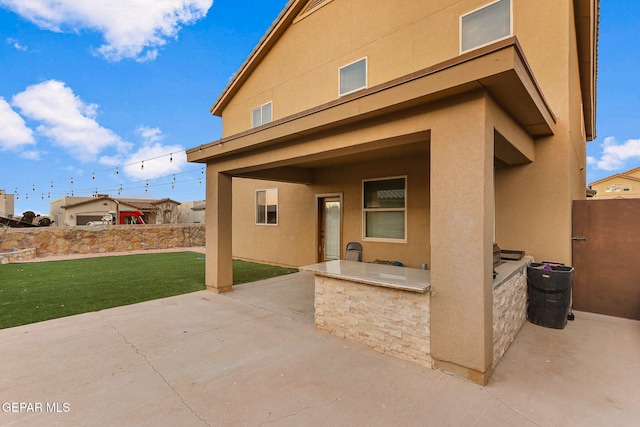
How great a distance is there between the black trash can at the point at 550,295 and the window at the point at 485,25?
4.40 m

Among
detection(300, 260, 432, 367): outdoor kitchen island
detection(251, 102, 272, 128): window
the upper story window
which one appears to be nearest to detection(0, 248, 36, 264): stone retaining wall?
detection(251, 102, 272, 128): window

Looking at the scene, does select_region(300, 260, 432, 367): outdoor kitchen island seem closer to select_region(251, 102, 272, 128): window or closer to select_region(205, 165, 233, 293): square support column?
select_region(205, 165, 233, 293): square support column

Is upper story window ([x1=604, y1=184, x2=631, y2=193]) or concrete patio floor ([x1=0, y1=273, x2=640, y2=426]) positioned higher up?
upper story window ([x1=604, y1=184, x2=631, y2=193])

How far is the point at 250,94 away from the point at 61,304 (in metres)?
8.51

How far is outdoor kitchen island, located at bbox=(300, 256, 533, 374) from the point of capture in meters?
3.46

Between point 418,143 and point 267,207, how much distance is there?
681cm

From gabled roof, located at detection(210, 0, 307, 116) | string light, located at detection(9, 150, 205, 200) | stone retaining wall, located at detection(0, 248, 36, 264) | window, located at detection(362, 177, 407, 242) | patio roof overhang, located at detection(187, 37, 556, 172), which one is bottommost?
stone retaining wall, located at detection(0, 248, 36, 264)

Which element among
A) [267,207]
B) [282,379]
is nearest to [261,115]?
[267,207]

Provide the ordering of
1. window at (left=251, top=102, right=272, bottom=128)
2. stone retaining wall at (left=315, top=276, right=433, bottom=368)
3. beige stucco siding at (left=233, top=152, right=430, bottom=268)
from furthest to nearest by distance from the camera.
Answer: window at (left=251, top=102, right=272, bottom=128) → beige stucco siding at (left=233, top=152, right=430, bottom=268) → stone retaining wall at (left=315, top=276, right=433, bottom=368)

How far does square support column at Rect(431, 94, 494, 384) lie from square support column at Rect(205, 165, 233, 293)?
4.83 meters

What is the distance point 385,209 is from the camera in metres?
7.53

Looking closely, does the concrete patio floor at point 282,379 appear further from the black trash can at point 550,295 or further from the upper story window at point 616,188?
the upper story window at point 616,188

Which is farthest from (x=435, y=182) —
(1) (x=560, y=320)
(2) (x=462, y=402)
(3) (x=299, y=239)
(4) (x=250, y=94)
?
(4) (x=250, y=94)

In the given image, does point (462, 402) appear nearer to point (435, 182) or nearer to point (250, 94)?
point (435, 182)
